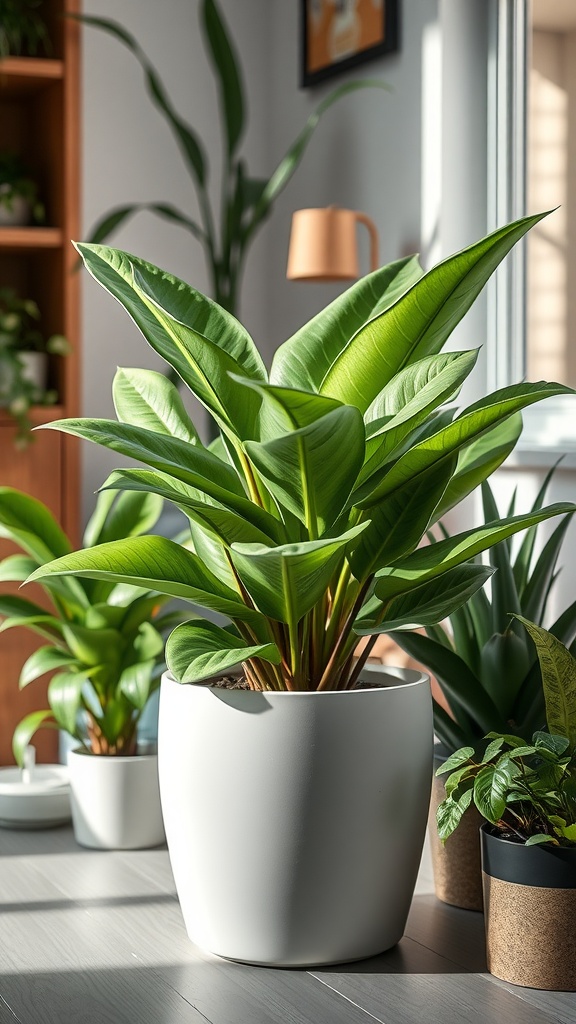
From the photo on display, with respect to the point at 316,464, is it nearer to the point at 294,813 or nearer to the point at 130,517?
the point at 294,813

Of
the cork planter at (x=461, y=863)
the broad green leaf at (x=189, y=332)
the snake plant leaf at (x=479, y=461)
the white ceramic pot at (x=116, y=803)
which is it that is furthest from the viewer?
the white ceramic pot at (x=116, y=803)

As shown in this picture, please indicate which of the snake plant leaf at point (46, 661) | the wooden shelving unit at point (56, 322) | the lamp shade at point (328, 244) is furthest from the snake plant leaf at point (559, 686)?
the wooden shelving unit at point (56, 322)

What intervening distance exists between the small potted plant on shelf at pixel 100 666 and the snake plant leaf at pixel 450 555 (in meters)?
0.47

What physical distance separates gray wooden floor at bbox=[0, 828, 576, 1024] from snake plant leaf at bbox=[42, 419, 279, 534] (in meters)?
0.40

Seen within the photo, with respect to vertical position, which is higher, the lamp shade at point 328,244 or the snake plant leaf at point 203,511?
the lamp shade at point 328,244

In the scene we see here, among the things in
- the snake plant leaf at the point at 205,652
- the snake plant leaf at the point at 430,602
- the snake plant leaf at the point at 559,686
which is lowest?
the snake plant leaf at the point at 559,686

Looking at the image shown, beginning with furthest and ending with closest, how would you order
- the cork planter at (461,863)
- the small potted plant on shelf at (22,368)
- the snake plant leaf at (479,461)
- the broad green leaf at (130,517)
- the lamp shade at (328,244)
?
the small potted plant on shelf at (22,368)
the lamp shade at (328,244)
the broad green leaf at (130,517)
the cork planter at (461,863)
the snake plant leaf at (479,461)

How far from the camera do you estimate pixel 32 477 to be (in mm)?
2738

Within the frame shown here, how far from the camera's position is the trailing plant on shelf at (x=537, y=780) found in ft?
3.40

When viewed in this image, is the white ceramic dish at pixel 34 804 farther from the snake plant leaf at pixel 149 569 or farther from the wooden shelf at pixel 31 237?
the wooden shelf at pixel 31 237

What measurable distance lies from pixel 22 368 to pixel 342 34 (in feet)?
3.54

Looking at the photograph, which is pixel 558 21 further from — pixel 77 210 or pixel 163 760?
pixel 163 760

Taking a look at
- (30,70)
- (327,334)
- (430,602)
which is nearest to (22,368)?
(30,70)

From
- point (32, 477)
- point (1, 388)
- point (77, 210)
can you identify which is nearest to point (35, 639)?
point (32, 477)
